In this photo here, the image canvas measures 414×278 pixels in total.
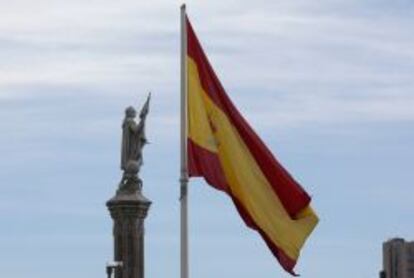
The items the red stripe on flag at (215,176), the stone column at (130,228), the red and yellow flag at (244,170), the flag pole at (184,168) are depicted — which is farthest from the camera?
the stone column at (130,228)

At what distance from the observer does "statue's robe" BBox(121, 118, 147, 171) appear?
38.1 m

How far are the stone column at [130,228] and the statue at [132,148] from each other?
0.21m

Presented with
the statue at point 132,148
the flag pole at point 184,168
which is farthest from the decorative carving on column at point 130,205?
the flag pole at point 184,168

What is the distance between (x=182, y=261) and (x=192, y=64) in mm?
3091

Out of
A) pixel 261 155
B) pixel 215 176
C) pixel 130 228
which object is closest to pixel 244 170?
pixel 261 155

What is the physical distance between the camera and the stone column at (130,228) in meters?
38.3

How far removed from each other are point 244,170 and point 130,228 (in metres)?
16.1

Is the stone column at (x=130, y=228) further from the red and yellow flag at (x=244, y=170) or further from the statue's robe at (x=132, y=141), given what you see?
the red and yellow flag at (x=244, y=170)

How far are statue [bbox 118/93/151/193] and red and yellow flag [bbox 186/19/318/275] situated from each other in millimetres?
15194

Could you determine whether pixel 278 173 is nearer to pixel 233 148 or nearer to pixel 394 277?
pixel 233 148

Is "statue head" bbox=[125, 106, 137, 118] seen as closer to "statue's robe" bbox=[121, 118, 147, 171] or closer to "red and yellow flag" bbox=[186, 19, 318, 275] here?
"statue's robe" bbox=[121, 118, 147, 171]

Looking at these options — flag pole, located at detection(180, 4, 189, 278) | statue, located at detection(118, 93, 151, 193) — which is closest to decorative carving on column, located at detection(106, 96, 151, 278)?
statue, located at detection(118, 93, 151, 193)

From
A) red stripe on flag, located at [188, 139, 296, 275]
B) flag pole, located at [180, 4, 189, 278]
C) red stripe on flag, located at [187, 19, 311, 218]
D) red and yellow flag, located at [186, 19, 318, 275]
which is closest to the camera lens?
flag pole, located at [180, 4, 189, 278]

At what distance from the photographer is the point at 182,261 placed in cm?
2127
